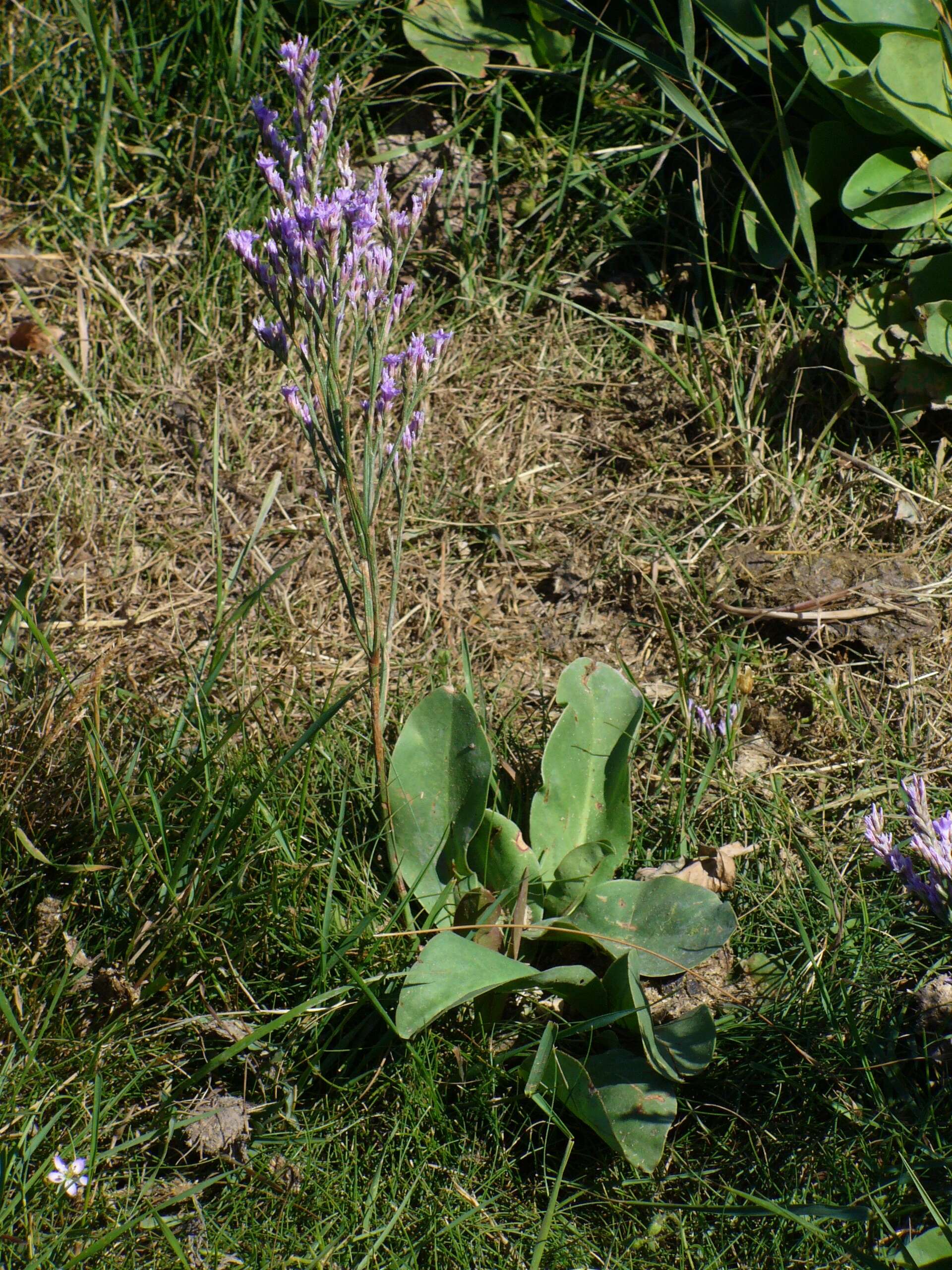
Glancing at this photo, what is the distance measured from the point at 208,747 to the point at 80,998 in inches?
18.8

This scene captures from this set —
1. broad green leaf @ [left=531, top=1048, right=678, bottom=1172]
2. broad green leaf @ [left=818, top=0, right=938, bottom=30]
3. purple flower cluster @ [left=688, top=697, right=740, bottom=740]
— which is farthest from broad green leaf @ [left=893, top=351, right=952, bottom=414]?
broad green leaf @ [left=531, top=1048, right=678, bottom=1172]

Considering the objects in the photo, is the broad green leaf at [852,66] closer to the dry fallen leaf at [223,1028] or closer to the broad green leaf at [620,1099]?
the broad green leaf at [620,1099]

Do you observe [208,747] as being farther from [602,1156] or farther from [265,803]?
[602,1156]

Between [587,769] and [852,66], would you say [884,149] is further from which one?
[587,769]

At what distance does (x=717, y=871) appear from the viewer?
78.5 inches

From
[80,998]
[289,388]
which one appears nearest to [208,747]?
[80,998]

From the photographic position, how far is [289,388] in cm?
175

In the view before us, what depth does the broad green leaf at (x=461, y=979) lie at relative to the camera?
1.59m

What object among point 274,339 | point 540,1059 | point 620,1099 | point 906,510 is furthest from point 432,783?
point 906,510

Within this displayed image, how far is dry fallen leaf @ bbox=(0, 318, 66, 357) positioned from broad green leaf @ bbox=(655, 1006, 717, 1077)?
2242 millimetres

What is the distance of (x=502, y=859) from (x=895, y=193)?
6.07 ft

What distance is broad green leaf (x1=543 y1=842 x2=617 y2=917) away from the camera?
75.3 inches

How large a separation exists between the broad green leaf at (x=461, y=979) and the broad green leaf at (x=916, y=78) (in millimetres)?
2068

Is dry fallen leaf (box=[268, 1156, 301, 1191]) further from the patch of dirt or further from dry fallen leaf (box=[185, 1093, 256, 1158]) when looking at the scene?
the patch of dirt
